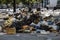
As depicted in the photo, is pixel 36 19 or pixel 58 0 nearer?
pixel 36 19

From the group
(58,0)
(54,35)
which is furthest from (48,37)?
(58,0)

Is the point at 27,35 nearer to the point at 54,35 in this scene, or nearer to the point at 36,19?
the point at 54,35

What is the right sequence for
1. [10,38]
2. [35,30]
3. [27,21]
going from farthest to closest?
[27,21], [35,30], [10,38]

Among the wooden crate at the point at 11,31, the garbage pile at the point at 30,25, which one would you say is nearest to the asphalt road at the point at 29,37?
the wooden crate at the point at 11,31

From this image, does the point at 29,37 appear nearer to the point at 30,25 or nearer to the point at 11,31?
the point at 11,31

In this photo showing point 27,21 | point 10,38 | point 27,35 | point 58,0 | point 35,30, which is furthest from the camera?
point 58,0

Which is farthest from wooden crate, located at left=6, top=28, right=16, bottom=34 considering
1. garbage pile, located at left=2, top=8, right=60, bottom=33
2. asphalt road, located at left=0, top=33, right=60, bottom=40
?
asphalt road, located at left=0, top=33, right=60, bottom=40

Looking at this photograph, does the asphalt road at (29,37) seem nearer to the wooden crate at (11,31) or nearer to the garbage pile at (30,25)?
the wooden crate at (11,31)

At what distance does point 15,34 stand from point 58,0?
97.1 feet

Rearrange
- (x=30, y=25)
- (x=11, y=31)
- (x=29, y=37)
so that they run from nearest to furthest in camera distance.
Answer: (x=29, y=37)
(x=11, y=31)
(x=30, y=25)

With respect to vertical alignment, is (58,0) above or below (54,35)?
below

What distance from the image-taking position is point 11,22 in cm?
1400

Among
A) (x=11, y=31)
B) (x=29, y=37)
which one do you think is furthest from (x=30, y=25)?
(x=29, y=37)

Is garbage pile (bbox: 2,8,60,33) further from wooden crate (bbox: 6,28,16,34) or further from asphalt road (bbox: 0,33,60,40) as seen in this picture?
asphalt road (bbox: 0,33,60,40)
